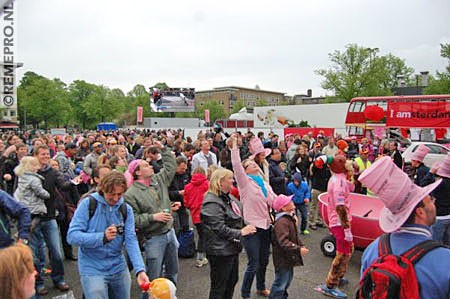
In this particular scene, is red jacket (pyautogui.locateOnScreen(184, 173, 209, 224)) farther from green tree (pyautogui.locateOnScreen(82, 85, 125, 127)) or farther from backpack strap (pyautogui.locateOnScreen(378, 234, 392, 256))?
green tree (pyautogui.locateOnScreen(82, 85, 125, 127))

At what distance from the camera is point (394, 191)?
205cm

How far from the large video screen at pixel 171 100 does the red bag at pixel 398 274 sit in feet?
172

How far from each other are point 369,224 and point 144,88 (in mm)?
95763

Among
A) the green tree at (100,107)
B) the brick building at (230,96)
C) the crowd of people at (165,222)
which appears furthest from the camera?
the brick building at (230,96)

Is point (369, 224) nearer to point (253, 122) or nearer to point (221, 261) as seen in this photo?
point (221, 261)

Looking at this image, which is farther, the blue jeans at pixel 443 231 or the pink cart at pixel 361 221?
the pink cart at pixel 361 221

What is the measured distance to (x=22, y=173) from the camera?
4.31 meters

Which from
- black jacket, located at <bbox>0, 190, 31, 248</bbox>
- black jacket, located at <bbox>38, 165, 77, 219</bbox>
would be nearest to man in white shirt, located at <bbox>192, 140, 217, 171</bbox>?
black jacket, located at <bbox>38, 165, 77, 219</bbox>

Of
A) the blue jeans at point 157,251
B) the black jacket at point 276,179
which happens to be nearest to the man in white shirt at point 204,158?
the black jacket at point 276,179

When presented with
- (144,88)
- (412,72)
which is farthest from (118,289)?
(144,88)

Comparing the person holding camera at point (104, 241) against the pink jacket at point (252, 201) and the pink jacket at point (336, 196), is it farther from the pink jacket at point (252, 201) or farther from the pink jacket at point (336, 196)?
the pink jacket at point (336, 196)

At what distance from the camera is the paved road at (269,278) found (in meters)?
4.62

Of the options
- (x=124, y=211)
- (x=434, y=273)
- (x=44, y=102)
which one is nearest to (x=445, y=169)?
(x=434, y=273)

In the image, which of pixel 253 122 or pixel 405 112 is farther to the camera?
pixel 253 122
